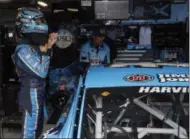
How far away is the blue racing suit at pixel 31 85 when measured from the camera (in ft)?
15.2

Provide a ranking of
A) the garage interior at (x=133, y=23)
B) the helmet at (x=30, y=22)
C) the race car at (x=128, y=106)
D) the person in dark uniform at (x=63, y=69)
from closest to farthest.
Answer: the race car at (x=128, y=106) < the helmet at (x=30, y=22) < the person in dark uniform at (x=63, y=69) < the garage interior at (x=133, y=23)

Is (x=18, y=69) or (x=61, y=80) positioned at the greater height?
(x=18, y=69)

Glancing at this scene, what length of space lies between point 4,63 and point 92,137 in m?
5.11

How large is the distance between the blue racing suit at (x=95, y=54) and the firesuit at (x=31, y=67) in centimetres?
259

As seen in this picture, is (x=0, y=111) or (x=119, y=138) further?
(x=0, y=111)

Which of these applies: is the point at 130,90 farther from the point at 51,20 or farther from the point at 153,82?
the point at 51,20

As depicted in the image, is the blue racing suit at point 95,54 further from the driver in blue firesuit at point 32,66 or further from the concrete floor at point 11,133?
the driver in blue firesuit at point 32,66

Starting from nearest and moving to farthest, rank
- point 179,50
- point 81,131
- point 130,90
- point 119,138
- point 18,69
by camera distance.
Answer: point 81,131 → point 130,90 → point 119,138 → point 18,69 → point 179,50

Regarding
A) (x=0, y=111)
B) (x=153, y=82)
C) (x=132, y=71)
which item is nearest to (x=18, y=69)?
(x=132, y=71)

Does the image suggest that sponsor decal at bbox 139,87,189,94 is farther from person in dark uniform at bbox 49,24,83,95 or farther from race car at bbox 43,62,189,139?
person in dark uniform at bbox 49,24,83,95

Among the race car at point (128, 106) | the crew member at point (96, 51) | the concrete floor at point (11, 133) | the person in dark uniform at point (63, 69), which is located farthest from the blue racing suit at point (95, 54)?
the race car at point (128, 106)

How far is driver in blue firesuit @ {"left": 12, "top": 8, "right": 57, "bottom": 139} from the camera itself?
464cm

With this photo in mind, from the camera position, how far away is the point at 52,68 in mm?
7020

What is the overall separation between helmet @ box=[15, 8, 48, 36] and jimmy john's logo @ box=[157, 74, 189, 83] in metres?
1.60
